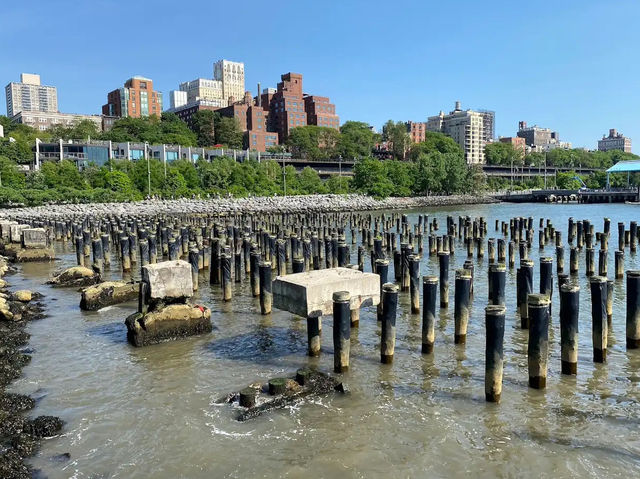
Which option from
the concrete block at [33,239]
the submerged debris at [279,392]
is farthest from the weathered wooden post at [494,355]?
the concrete block at [33,239]

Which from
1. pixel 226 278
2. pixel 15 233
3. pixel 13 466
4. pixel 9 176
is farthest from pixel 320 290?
pixel 9 176

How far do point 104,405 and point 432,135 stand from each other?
177 m

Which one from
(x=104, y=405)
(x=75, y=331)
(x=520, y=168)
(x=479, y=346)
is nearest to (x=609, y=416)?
(x=479, y=346)

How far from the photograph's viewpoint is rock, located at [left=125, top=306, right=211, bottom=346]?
13562 millimetres

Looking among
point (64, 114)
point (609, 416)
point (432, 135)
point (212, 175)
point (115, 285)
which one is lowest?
point (609, 416)

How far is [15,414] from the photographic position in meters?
9.45

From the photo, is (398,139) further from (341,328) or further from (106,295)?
(341,328)

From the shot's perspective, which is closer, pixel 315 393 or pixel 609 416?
pixel 609 416

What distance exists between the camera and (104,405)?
32.9 feet

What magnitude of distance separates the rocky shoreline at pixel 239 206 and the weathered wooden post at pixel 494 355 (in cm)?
4739

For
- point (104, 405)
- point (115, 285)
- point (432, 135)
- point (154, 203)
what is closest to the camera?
point (104, 405)

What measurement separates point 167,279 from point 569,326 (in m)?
9.31

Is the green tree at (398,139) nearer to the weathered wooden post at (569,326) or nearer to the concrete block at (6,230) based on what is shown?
the concrete block at (6,230)

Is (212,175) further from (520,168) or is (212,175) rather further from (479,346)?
(520,168)
